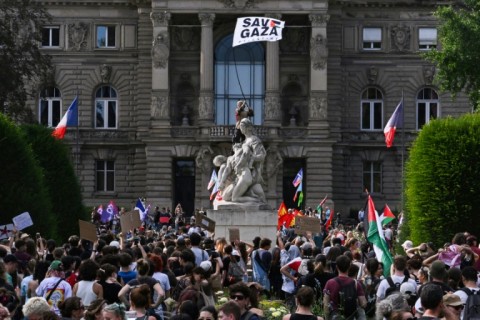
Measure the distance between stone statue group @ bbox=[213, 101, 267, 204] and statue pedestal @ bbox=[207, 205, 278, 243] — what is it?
557mm

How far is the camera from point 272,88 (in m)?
85.8

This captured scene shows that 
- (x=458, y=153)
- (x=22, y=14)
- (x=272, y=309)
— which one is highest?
(x=22, y=14)

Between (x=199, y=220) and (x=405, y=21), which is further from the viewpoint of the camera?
(x=405, y=21)

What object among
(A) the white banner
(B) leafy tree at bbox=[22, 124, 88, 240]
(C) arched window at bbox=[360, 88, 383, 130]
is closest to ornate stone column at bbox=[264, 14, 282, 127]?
(C) arched window at bbox=[360, 88, 383, 130]

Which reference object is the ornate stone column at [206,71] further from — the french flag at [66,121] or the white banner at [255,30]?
the white banner at [255,30]

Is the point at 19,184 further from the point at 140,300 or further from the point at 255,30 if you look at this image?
the point at 140,300

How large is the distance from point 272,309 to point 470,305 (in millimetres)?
4546

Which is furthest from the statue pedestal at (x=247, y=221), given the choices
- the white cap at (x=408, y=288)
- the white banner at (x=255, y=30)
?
the white banner at (x=255, y=30)

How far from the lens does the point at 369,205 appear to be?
2847 centimetres

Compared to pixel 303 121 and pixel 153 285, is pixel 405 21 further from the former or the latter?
pixel 153 285

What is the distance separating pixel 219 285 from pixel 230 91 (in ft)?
210

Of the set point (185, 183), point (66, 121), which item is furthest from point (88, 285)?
point (185, 183)

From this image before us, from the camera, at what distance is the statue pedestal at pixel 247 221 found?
4288 cm

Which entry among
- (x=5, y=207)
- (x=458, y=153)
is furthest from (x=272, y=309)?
(x=5, y=207)
